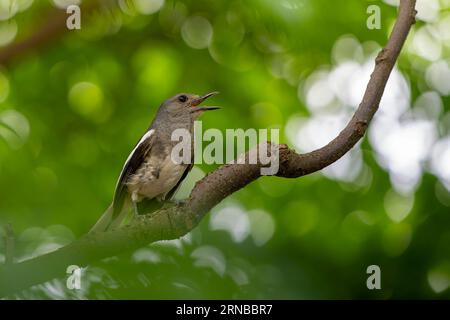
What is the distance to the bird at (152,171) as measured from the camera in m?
5.88

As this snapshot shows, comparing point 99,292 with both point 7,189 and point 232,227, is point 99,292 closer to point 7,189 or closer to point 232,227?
point 232,227

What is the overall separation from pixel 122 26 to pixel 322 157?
352 cm

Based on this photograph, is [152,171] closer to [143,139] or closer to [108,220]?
[143,139]

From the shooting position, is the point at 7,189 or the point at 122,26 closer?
the point at 7,189

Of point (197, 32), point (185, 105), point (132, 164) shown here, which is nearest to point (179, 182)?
point (132, 164)

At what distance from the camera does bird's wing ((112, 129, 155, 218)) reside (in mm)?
5723

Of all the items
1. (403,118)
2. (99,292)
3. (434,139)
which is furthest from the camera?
(403,118)

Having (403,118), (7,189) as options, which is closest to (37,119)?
(7,189)

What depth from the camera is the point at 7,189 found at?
5863 millimetres

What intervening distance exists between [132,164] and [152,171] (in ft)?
0.58

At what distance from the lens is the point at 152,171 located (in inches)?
236

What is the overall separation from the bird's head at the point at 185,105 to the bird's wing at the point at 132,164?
34 cm

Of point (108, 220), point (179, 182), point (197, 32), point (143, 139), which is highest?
point (197, 32)
